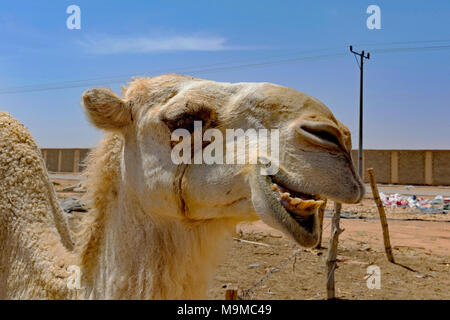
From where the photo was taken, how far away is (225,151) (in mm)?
2074

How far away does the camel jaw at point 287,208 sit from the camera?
1783 mm

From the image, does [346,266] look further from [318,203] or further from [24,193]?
[318,203]

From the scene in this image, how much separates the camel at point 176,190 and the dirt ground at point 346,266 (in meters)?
2.72

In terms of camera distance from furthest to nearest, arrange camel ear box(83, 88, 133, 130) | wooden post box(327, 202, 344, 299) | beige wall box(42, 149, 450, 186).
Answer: beige wall box(42, 149, 450, 186) < wooden post box(327, 202, 344, 299) < camel ear box(83, 88, 133, 130)

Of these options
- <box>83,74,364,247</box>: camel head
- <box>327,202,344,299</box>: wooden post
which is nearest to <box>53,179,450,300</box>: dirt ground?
<box>327,202,344,299</box>: wooden post

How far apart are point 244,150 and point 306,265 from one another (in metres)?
6.92

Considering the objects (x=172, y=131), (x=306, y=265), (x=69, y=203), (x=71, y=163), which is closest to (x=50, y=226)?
(x=172, y=131)

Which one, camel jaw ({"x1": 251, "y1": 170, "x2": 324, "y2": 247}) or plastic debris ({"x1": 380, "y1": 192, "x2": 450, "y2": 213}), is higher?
camel jaw ({"x1": 251, "y1": 170, "x2": 324, "y2": 247})

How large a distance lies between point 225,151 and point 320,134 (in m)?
0.48

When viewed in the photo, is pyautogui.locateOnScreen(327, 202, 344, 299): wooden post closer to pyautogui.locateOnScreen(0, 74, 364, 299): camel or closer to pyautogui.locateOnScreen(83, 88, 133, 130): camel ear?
pyautogui.locateOnScreen(0, 74, 364, 299): camel

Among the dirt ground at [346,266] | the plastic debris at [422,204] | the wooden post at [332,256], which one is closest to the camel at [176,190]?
the dirt ground at [346,266]

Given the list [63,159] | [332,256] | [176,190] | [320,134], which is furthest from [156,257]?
[63,159]

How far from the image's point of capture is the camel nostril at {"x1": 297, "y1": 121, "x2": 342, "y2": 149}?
1.80 metres

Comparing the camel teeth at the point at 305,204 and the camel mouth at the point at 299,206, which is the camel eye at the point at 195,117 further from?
the camel teeth at the point at 305,204
